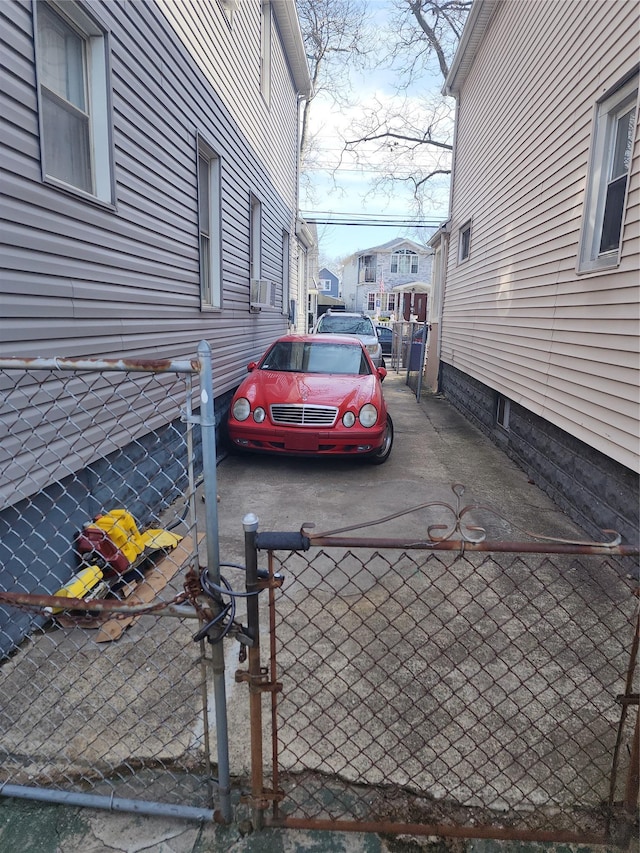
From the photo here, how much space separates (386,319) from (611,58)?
34.0 m

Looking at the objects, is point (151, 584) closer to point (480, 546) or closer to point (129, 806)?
point (129, 806)

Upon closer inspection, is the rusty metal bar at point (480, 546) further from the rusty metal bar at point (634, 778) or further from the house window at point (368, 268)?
the house window at point (368, 268)

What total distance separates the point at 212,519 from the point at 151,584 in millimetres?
2015

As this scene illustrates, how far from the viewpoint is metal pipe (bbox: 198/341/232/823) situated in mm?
1504

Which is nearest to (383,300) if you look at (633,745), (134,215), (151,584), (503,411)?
(503,411)

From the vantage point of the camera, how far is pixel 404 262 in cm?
4494

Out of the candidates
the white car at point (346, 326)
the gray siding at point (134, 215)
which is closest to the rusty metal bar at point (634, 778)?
the gray siding at point (134, 215)

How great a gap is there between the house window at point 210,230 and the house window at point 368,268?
137 ft

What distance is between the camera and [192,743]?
7.14 ft

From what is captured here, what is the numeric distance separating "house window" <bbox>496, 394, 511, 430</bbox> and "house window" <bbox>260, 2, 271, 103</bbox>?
21.7ft

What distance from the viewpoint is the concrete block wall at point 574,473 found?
3.78 meters

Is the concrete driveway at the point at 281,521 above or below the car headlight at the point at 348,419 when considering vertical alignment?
below

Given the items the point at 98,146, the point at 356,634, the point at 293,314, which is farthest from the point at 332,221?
the point at 356,634

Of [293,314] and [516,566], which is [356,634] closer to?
[516,566]
